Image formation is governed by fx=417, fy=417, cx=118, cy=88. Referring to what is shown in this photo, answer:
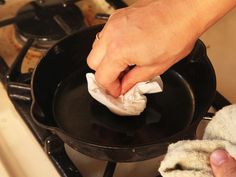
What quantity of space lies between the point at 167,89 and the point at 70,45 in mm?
188

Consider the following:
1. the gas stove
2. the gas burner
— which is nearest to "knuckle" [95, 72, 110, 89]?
the gas stove

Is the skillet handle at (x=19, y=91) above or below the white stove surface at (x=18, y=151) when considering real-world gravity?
above

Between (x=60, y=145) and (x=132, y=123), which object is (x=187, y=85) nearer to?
(x=132, y=123)

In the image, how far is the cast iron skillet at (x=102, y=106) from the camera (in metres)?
0.63

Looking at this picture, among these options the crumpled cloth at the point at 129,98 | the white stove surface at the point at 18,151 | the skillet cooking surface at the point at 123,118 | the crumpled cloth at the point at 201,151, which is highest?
the crumpled cloth at the point at 201,151

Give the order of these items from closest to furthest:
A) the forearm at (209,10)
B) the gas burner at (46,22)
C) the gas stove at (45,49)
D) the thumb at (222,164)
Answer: the thumb at (222,164) < the forearm at (209,10) < the gas stove at (45,49) < the gas burner at (46,22)

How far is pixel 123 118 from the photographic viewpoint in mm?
666

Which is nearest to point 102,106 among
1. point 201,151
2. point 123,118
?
point 123,118

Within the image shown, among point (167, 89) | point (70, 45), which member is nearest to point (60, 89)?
point (70, 45)

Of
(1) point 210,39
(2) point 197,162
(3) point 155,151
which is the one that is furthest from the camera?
(1) point 210,39

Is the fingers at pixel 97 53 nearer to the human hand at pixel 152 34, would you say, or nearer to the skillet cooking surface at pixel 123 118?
the human hand at pixel 152 34

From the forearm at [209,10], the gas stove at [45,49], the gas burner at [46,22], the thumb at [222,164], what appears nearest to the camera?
the thumb at [222,164]

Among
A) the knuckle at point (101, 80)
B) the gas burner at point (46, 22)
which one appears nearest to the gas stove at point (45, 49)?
the gas burner at point (46, 22)

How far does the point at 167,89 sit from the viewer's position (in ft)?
2.37
